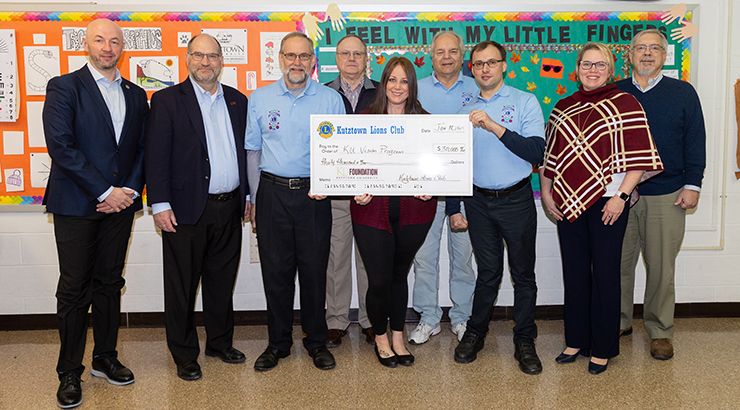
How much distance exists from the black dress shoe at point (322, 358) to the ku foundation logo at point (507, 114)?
177cm

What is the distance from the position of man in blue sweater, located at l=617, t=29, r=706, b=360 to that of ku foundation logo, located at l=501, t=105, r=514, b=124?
0.98 metres

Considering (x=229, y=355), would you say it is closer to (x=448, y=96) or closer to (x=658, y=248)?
(x=448, y=96)

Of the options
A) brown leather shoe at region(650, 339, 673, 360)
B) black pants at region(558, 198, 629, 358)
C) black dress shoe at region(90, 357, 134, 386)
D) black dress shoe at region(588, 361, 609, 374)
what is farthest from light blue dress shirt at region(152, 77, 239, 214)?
brown leather shoe at region(650, 339, 673, 360)

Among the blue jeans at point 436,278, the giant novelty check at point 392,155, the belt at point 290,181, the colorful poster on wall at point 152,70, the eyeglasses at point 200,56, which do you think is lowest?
the blue jeans at point 436,278

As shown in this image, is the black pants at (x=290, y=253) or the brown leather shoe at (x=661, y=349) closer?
the black pants at (x=290, y=253)

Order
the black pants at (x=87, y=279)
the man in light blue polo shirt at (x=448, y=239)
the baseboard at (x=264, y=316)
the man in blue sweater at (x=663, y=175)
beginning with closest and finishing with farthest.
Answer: the black pants at (x=87, y=279) < the man in blue sweater at (x=663, y=175) < the man in light blue polo shirt at (x=448, y=239) < the baseboard at (x=264, y=316)

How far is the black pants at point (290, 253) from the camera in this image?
2928 mm

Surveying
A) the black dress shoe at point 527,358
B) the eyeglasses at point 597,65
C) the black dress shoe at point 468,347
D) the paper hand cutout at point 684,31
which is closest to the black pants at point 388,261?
the black dress shoe at point 468,347

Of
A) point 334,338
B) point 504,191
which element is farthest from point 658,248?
point 334,338

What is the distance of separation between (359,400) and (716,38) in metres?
3.78

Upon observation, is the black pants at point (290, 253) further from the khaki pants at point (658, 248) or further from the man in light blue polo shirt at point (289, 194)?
the khaki pants at point (658, 248)

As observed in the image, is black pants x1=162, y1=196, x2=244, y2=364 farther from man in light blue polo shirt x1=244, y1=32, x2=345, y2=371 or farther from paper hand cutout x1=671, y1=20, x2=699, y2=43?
paper hand cutout x1=671, y1=20, x2=699, y2=43

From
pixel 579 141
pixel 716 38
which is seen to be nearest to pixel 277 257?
pixel 579 141

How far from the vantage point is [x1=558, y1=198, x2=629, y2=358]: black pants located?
2.86 m
